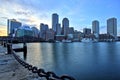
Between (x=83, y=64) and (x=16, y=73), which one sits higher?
(x=16, y=73)

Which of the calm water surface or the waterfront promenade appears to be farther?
the calm water surface

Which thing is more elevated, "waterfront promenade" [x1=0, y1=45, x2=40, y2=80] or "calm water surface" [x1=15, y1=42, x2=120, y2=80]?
"waterfront promenade" [x1=0, y1=45, x2=40, y2=80]

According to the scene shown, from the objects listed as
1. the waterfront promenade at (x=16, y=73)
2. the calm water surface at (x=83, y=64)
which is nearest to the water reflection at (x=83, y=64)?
the calm water surface at (x=83, y=64)

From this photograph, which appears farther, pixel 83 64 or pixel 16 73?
pixel 83 64

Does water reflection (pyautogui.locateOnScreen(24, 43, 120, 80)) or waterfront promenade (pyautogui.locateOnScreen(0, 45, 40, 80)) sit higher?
waterfront promenade (pyautogui.locateOnScreen(0, 45, 40, 80))

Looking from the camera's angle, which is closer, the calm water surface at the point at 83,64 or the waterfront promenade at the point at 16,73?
the waterfront promenade at the point at 16,73

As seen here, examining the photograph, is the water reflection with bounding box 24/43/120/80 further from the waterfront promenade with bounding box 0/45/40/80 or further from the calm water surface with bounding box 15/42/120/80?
the waterfront promenade with bounding box 0/45/40/80

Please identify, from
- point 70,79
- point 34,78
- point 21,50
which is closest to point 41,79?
point 34,78

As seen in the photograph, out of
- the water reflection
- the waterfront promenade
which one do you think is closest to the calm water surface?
the water reflection

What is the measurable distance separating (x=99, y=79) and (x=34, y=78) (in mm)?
12028

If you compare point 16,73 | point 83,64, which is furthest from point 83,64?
point 16,73

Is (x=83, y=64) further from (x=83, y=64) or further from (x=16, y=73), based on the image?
(x=16, y=73)

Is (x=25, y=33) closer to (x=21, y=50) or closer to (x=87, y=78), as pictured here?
(x=21, y=50)

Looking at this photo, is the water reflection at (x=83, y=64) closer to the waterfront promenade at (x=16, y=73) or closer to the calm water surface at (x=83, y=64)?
the calm water surface at (x=83, y=64)
